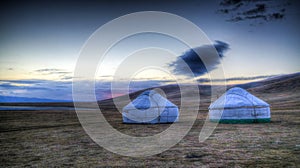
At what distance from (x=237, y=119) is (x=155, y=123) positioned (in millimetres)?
6434

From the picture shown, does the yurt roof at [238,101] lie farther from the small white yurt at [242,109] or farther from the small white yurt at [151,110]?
the small white yurt at [151,110]

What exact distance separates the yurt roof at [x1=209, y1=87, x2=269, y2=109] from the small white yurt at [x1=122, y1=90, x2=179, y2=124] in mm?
3675

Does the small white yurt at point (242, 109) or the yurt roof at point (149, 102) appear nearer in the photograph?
the small white yurt at point (242, 109)

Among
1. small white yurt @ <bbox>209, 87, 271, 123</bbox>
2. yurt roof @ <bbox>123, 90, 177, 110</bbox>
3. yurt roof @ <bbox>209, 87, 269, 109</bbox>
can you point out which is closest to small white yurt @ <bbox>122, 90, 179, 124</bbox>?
yurt roof @ <bbox>123, 90, 177, 110</bbox>

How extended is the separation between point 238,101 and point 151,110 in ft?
22.3

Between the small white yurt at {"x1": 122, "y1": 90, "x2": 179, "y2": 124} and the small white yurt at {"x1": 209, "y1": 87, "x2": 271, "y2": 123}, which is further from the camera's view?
the small white yurt at {"x1": 122, "y1": 90, "x2": 179, "y2": 124}

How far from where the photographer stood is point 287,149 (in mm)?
8273

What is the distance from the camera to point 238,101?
18.7 metres

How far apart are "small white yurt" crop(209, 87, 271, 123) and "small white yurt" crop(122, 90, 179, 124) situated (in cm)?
378

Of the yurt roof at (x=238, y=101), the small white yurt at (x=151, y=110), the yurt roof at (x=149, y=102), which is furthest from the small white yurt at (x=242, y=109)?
the yurt roof at (x=149, y=102)

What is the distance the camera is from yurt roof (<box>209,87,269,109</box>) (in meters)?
18.3

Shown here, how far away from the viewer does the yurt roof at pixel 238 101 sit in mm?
18328

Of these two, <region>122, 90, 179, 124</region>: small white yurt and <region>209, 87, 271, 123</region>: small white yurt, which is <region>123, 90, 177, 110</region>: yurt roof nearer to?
<region>122, 90, 179, 124</region>: small white yurt

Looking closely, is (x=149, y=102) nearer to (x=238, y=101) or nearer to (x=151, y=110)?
(x=151, y=110)
